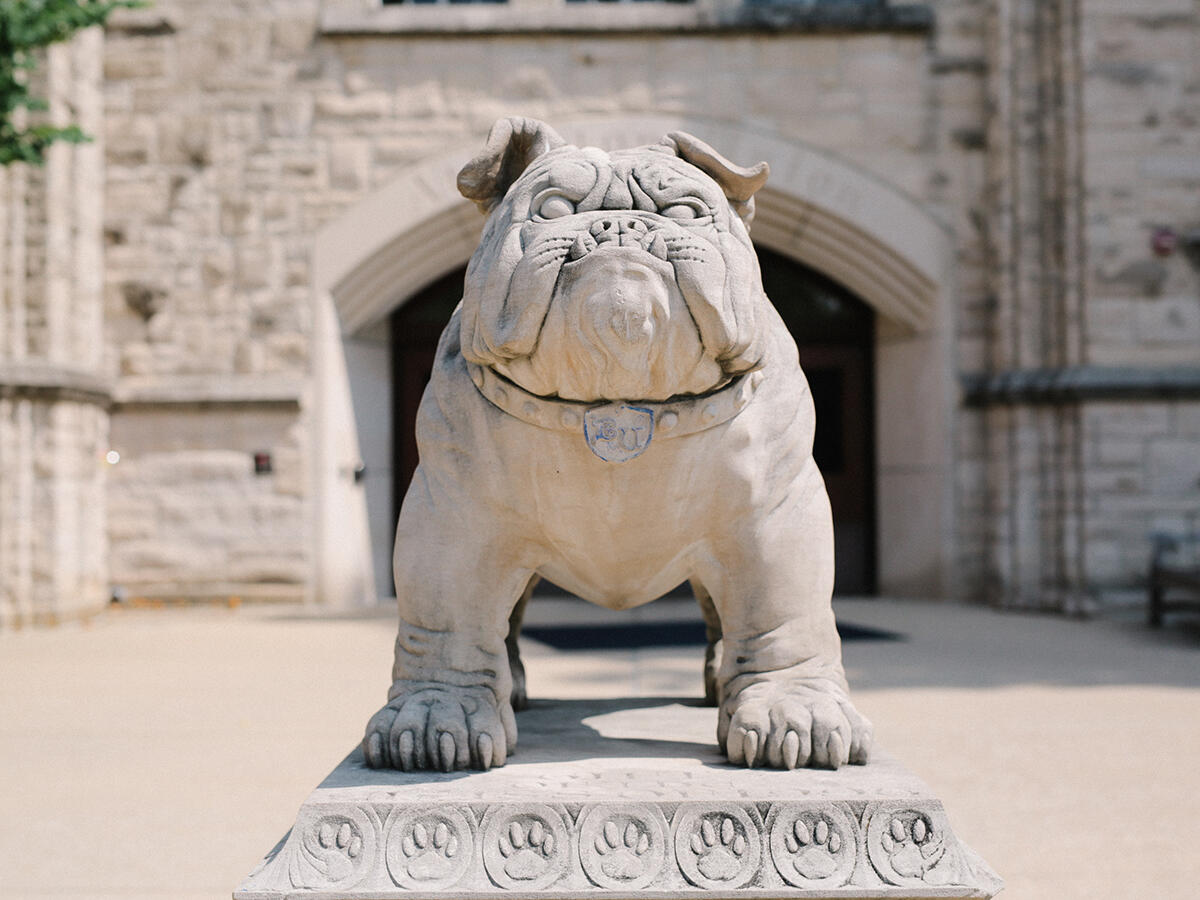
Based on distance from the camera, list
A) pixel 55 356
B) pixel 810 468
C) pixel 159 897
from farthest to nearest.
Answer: pixel 55 356 < pixel 159 897 < pixel 810 468

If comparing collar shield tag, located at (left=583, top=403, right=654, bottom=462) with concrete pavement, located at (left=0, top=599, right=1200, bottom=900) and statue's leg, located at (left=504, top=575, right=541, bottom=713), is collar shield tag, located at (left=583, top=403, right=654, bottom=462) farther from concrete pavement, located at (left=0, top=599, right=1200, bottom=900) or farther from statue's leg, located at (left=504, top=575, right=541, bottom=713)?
concrete pavement, located at (left=0, top=599, right=1200, bottom=900)

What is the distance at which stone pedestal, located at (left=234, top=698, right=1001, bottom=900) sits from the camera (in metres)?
1.68

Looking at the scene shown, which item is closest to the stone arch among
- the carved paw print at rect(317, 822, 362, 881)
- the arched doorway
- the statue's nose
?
the arched doorway

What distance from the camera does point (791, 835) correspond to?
1.70 meters

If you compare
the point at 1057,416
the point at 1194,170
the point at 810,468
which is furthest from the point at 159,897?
the point at 1194,170

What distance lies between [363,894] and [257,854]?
3.55 ft

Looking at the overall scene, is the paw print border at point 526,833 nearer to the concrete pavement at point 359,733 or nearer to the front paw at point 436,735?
the front paw at point 436,735

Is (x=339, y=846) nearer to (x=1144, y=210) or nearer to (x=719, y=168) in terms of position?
(x=719, y=168)

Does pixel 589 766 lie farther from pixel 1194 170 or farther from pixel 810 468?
pixel 1194 170

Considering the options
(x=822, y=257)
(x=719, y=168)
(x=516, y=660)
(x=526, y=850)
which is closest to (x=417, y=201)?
(x=822, y=257)

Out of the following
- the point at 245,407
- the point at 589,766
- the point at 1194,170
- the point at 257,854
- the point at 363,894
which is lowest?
the point at 257,854

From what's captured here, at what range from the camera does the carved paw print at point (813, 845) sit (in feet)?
5.55

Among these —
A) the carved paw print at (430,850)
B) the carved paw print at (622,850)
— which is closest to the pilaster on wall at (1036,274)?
the carved paw print at (622,850)

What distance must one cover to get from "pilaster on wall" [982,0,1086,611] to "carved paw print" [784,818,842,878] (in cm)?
631
